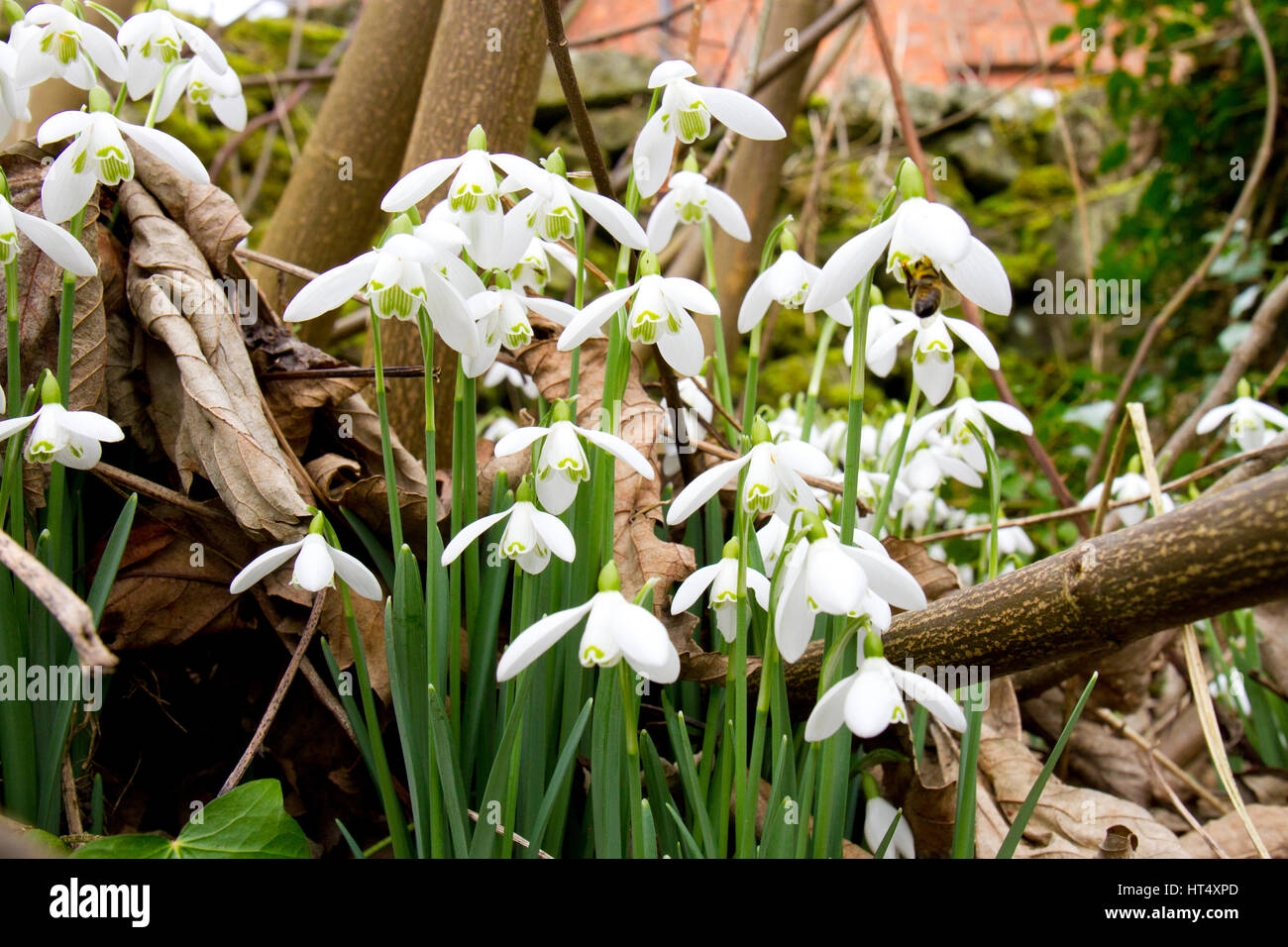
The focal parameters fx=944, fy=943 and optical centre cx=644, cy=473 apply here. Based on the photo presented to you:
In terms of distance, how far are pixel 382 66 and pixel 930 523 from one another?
1498 millimetres

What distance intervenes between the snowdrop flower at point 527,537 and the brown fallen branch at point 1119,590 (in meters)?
0.36

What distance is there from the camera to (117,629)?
44.4 inches

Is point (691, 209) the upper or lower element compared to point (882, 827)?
upper

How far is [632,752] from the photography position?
32.6 inches

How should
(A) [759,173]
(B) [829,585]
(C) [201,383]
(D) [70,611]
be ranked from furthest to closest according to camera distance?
(A) [759,173] → (C) [201,383] → (B) [829,585] → (D) [70,611]

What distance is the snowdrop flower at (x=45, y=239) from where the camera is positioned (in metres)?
0.87

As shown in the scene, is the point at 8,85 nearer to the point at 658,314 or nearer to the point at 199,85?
the point at 199,85

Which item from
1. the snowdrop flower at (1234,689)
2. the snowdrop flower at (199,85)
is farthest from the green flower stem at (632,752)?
the snowdrop flower at (1234,689)

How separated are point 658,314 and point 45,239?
1.89 feet

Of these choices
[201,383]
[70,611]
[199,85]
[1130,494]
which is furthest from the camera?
[1130,494]

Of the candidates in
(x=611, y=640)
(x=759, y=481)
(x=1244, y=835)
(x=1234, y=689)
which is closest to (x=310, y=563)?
(x=611, y=640)

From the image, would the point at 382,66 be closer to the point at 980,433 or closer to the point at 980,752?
the point at 980,433

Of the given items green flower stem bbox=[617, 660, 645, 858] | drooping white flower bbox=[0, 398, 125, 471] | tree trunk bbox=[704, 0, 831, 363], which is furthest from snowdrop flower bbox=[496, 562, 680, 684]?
tree trunk bbox=[704, 0, 831, 363]

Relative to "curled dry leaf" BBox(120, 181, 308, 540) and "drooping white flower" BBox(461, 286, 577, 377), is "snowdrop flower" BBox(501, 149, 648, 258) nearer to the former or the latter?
"drooping white flower" BBox(461, 286, 577, 377)
